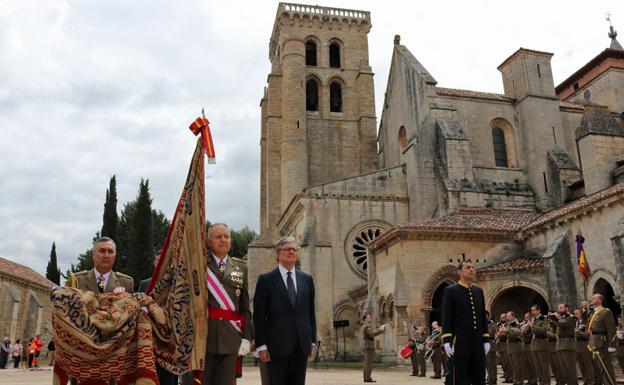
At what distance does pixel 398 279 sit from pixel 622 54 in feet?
80.8

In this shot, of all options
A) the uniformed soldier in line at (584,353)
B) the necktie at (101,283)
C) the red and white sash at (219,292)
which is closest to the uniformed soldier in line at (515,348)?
the uniformed soldier in line at (584,353)

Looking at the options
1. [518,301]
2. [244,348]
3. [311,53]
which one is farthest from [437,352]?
[311,53]

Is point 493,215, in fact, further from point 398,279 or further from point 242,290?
point 242,290

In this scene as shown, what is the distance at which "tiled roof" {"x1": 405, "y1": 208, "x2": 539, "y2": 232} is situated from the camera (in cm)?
2000

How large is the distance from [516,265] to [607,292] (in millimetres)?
2757

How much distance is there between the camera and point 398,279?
19328 mm

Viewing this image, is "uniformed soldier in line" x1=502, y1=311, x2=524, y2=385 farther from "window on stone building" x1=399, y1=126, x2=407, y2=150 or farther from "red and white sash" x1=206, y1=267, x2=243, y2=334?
"window on stone building" x1=399, y1=126, x2=407, y2=150

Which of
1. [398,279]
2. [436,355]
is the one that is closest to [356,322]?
[398,279]

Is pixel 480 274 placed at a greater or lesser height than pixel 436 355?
greater

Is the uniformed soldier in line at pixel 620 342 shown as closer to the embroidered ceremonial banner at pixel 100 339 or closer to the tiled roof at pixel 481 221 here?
the tiled roof at pixel 481 221

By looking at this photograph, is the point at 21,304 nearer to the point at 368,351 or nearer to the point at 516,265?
the point at 368,351

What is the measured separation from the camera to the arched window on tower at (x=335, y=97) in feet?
122

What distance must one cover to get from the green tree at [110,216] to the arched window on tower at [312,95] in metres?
14.7

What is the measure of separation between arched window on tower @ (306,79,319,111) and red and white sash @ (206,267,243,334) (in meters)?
32.3
